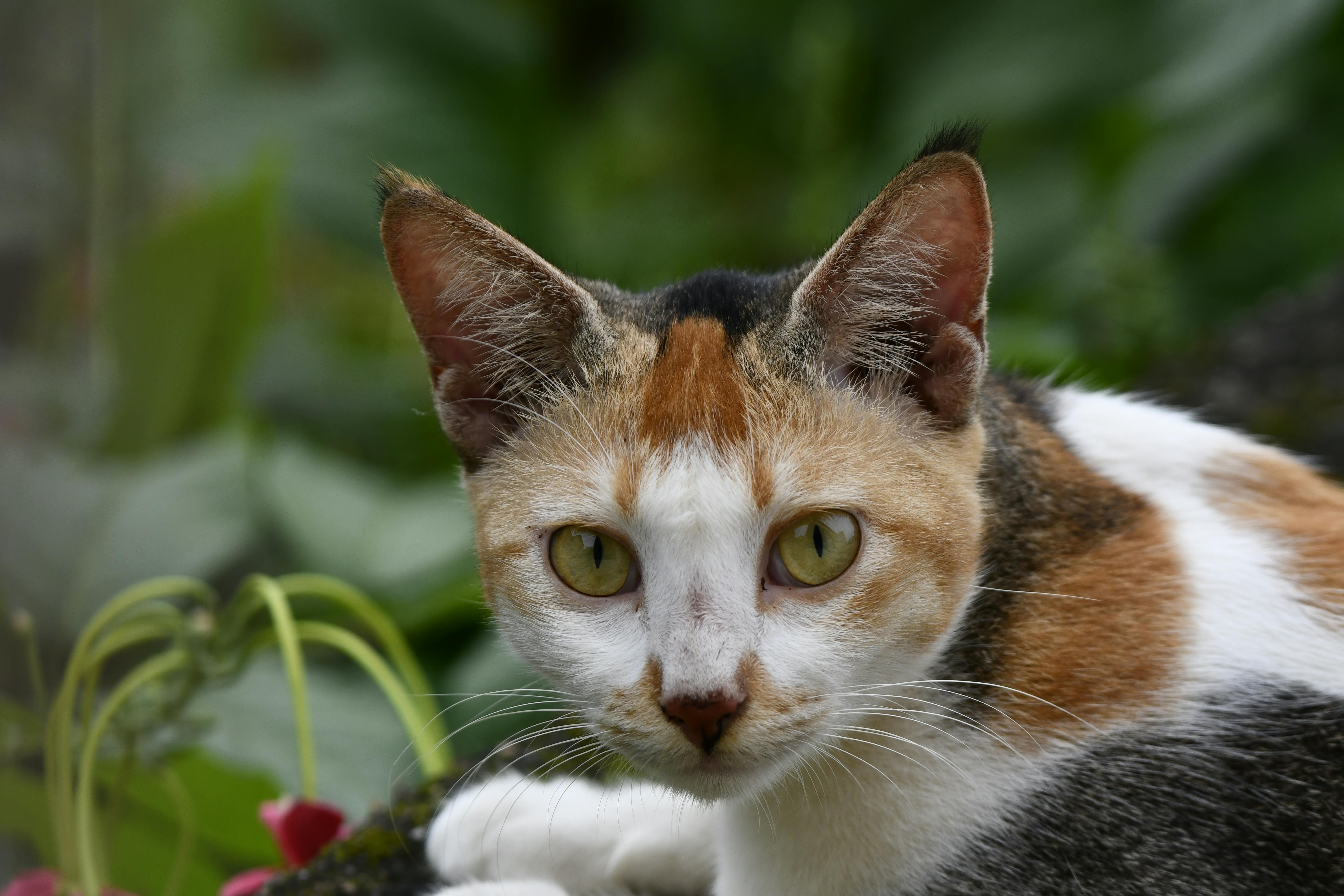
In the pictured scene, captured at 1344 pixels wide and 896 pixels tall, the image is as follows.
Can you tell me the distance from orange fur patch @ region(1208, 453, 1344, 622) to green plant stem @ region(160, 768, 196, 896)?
1711 millimetres

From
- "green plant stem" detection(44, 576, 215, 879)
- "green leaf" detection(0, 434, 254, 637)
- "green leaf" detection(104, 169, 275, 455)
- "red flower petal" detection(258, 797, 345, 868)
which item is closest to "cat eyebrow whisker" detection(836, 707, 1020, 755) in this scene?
"red flower petal" detection(258, 797, 345, 868)

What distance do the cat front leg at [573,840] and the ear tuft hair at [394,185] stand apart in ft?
Result: 2.91

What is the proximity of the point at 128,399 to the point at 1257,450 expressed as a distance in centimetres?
300

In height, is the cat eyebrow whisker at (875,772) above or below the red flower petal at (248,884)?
above

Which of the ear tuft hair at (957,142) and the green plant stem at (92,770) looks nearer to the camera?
the ear tuft hair at (957,142)

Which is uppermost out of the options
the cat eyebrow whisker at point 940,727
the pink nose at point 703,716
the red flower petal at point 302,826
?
the pink nose at point 703,716

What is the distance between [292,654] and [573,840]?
0.52 m

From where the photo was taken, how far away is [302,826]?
1.78 meters

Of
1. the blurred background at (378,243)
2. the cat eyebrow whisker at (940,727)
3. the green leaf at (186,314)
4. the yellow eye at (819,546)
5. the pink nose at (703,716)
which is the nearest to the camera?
the pink nose at (703,716)

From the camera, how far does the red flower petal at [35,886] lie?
177cm

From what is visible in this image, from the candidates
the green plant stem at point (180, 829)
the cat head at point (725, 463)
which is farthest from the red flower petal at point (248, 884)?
the cat head at point (725, 463)

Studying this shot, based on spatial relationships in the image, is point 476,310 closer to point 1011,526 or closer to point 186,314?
point 1011,526

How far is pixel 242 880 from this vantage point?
1.82m

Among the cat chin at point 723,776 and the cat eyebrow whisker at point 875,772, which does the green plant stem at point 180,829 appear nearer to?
the cat chin at point 723,776
